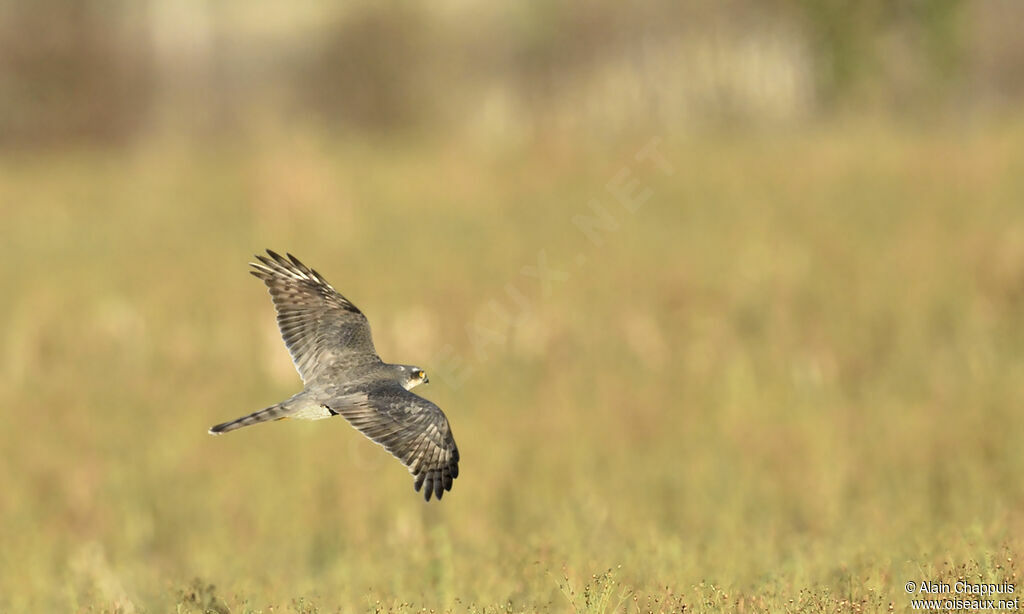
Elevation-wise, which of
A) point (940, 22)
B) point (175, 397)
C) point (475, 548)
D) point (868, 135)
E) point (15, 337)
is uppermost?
point (940, 22)

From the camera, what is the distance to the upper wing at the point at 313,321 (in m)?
3.52

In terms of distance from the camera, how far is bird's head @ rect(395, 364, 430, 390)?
10.8 feet

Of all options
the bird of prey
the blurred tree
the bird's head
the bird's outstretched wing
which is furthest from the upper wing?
the blurred tree

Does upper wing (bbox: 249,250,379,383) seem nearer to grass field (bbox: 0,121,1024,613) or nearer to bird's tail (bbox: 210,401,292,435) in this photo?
bird's tail (bbox: 210,401,292,435)

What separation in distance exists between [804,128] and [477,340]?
270 inches

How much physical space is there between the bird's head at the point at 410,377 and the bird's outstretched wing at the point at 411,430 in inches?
3.3

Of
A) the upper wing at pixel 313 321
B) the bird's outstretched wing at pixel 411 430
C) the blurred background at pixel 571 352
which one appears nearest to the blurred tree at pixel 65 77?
the blurred background at pixel 571 352

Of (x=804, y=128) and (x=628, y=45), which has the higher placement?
(x=628, y=45)

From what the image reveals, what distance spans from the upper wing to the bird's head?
18 cm

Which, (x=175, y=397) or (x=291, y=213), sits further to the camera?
(x=291, y=213)

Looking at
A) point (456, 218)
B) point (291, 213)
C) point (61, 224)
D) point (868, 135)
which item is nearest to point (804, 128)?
point (868, 135)

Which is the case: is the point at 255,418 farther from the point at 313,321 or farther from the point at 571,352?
the point at 571,352

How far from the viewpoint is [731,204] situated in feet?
36.2

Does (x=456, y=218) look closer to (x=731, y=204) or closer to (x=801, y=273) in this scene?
(x=731, y=204)
